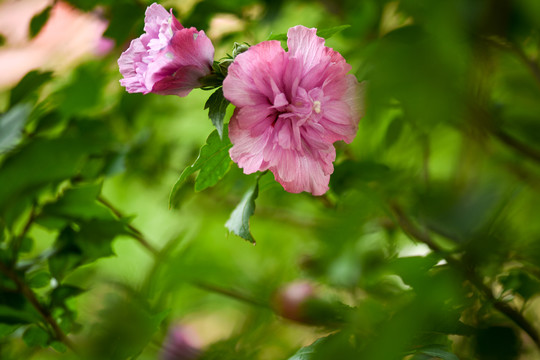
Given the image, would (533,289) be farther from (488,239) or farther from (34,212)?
(34,212)

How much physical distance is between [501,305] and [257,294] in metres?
0.12

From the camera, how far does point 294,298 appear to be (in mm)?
406

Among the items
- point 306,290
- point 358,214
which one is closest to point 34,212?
point 306,290

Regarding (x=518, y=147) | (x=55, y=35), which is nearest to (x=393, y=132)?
(x=518, y=147)

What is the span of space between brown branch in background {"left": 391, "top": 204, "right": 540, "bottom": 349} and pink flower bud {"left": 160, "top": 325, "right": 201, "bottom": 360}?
17 cm

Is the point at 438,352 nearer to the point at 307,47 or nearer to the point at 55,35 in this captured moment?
the point at 307,47

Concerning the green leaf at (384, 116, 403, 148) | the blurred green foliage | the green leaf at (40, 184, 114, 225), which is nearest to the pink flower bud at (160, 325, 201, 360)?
the blurred green foliage

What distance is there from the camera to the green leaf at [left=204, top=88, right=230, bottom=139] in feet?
0.85

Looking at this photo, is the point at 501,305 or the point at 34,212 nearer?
the point at 501,305

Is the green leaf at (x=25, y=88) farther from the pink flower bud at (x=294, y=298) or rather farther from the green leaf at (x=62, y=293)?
the pink flower bud at (x=294, y=298)

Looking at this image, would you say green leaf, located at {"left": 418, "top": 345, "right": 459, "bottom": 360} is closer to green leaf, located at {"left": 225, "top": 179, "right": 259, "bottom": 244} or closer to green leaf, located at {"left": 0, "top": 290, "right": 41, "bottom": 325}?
green leaf, located at {"left": 225, "top": 179, "right": 259, "bottom": 244}

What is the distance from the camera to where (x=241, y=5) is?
0.57 meters

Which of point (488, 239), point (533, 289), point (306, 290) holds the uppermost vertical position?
point (488, 239)

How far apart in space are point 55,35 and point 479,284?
39.9 inches
